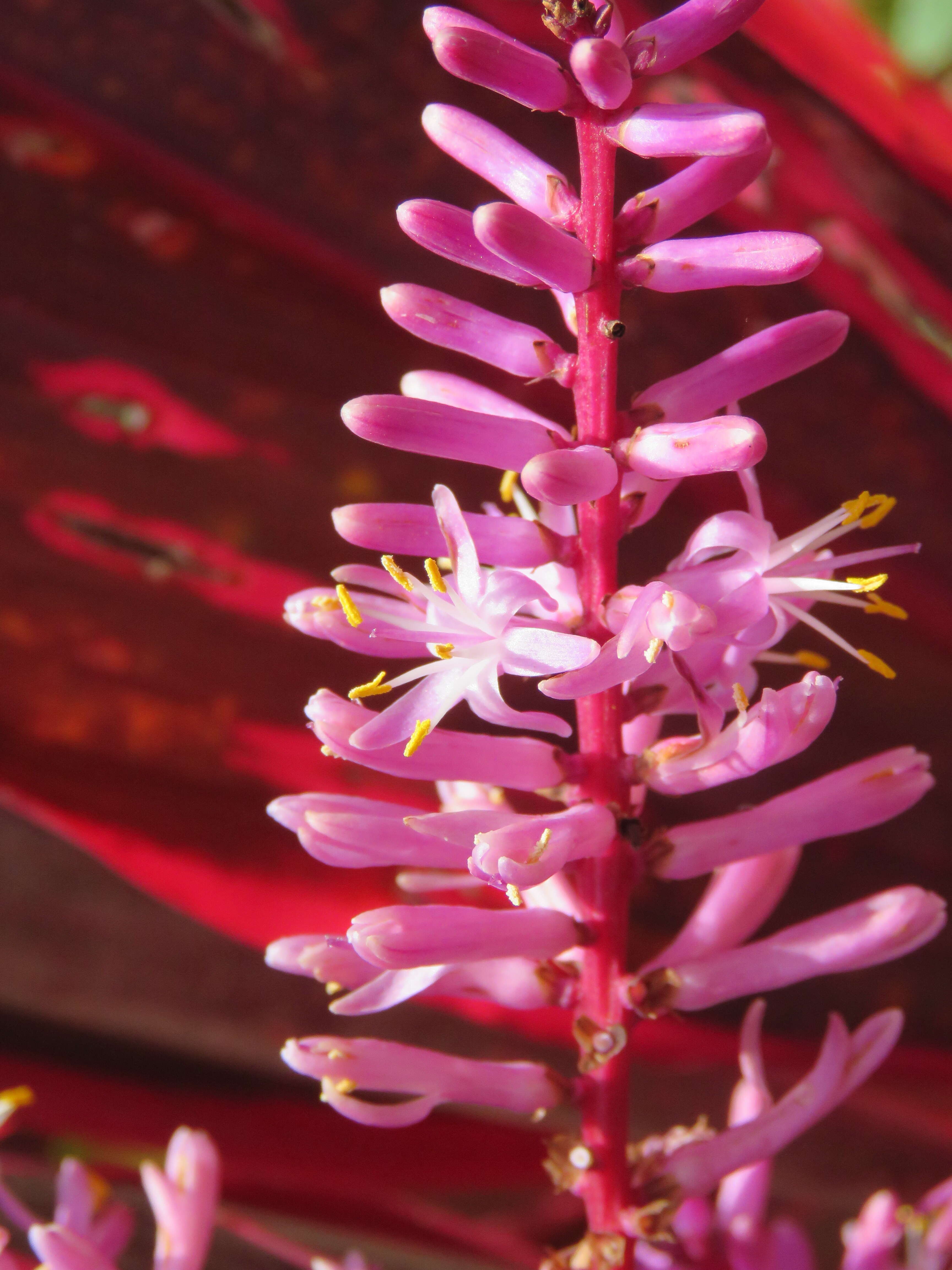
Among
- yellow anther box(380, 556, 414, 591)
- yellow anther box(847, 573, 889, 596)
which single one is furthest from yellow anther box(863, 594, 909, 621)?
yellow anther box(380, 556, 414, 591)

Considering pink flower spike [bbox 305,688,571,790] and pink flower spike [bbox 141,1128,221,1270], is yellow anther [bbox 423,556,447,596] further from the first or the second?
pink flower spike [bbox 141,1128,221,1270]

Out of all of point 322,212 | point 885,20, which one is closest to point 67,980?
point 322,212

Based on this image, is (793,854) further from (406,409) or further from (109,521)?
(109,521)

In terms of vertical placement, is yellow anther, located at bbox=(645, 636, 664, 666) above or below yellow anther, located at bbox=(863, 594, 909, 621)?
below

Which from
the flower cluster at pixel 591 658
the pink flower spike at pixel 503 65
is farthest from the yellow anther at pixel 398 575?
the pink flower spike at pixel 503 65

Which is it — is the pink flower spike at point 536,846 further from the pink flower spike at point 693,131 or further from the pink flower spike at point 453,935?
the pink flower spike at point 693,131
